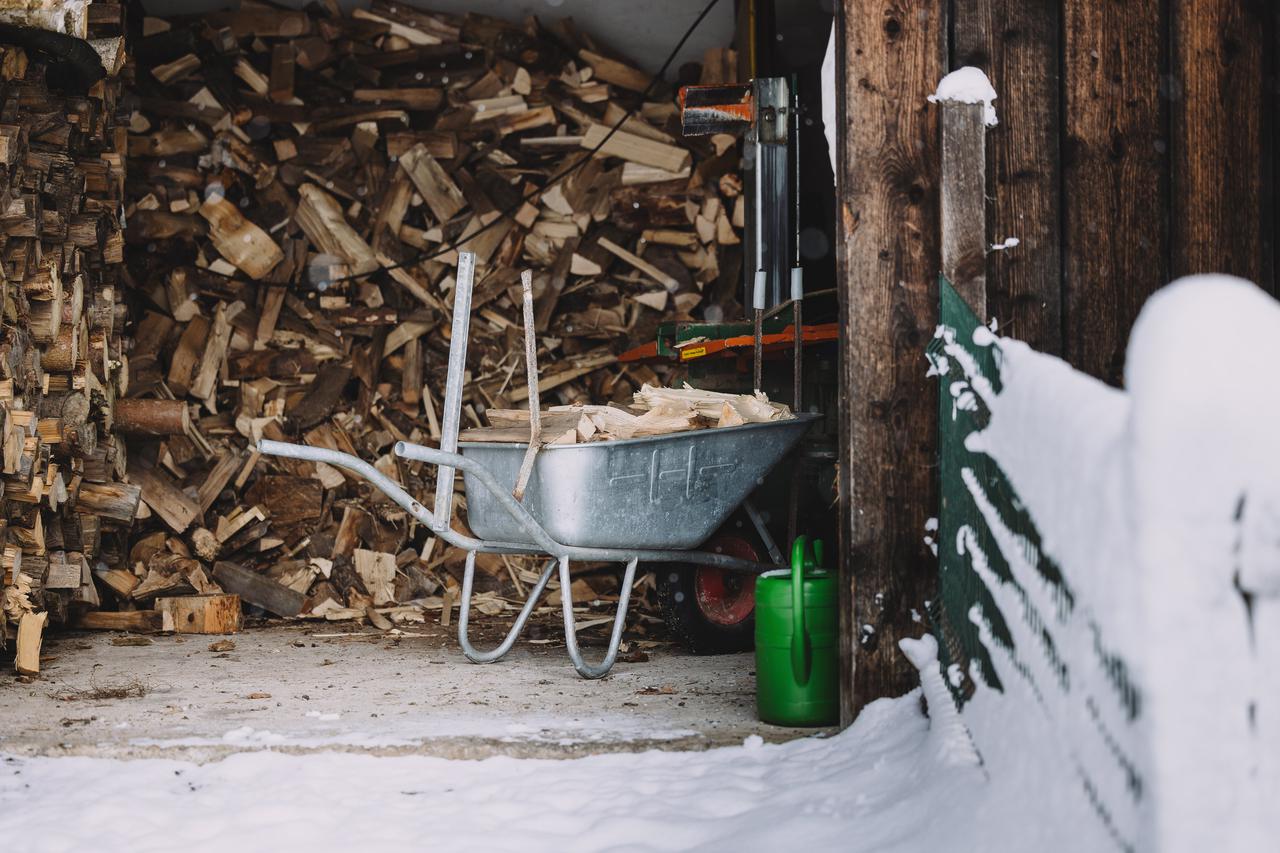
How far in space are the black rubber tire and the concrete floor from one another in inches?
4.3

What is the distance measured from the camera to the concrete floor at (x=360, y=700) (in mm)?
2729

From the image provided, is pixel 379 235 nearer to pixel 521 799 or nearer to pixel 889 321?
pixel 889 321

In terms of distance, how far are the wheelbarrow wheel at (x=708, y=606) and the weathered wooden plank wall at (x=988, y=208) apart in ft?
4.32

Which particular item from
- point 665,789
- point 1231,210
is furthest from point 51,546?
point 1231,210

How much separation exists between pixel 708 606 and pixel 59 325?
2491 millimetres

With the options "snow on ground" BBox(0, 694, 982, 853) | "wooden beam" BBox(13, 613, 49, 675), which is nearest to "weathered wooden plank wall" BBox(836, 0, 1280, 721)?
"snow on ground" BBox(0, 694, 982, 853)

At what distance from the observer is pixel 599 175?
5766 mm

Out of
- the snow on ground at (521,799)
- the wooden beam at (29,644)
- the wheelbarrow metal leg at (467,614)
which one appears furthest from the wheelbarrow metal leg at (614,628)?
the wooden beam at (29,644)

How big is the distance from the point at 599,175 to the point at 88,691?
3353 millimetres

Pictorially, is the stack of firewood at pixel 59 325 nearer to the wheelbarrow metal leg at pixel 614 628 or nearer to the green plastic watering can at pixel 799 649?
the wheelbarrow metal leg at pixel 614 628

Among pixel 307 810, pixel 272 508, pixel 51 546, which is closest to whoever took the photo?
pixel 307 810

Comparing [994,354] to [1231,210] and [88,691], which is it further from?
[88,691]

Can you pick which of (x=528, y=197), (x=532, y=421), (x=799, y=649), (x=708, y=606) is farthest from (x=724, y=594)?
(x=528, y=197)

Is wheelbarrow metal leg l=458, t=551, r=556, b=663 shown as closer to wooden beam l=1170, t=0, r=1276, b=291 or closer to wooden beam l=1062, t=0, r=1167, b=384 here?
wooden beam l=1062, t=0, r=1167, b=384
